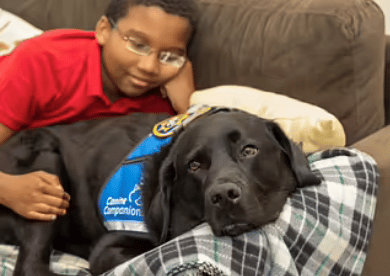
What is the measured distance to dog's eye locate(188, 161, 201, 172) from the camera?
4.42 feet

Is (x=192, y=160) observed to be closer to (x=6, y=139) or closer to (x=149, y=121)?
(x=149, y=121)

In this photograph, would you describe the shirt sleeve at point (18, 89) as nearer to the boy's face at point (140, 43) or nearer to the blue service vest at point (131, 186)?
the boy's face at point (140, 43)

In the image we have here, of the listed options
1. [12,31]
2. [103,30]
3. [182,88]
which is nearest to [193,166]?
[182,88]

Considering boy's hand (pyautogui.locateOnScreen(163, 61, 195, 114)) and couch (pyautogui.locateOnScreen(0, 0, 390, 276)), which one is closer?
couch (pyautogui.locateOnScreen(0, 0, 390, 276))

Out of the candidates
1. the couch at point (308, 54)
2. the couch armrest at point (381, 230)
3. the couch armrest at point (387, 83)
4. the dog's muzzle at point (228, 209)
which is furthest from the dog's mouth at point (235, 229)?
the couch armrest at point (387, 83)

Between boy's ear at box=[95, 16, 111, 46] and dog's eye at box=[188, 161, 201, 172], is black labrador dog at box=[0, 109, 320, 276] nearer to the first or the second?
dog's eye at box=[188, 161, 201, 172]

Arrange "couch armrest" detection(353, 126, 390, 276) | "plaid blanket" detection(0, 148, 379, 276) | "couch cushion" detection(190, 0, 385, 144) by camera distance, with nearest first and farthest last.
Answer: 1. "plaid blanket" detection(0, 148, 379, 276)
2. "couch armrest" detection(353, 126, 390, 276)
3. "couch cushion" detection(190, 0, 385, 144)

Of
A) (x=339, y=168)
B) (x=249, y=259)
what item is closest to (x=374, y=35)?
(x=339, y=168)

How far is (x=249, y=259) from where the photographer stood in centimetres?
117

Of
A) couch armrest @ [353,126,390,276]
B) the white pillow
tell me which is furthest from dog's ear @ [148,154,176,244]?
the white pillow

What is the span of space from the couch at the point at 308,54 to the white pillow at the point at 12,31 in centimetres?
82

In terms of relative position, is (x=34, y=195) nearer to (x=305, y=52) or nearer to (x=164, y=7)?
(x=164, y=7)

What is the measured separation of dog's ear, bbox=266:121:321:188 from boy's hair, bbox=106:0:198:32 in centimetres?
70

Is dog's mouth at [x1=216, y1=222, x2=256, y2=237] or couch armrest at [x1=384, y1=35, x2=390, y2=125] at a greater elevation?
dog's mouth at [x1=216, y1=222, x2=256, y2=237]
